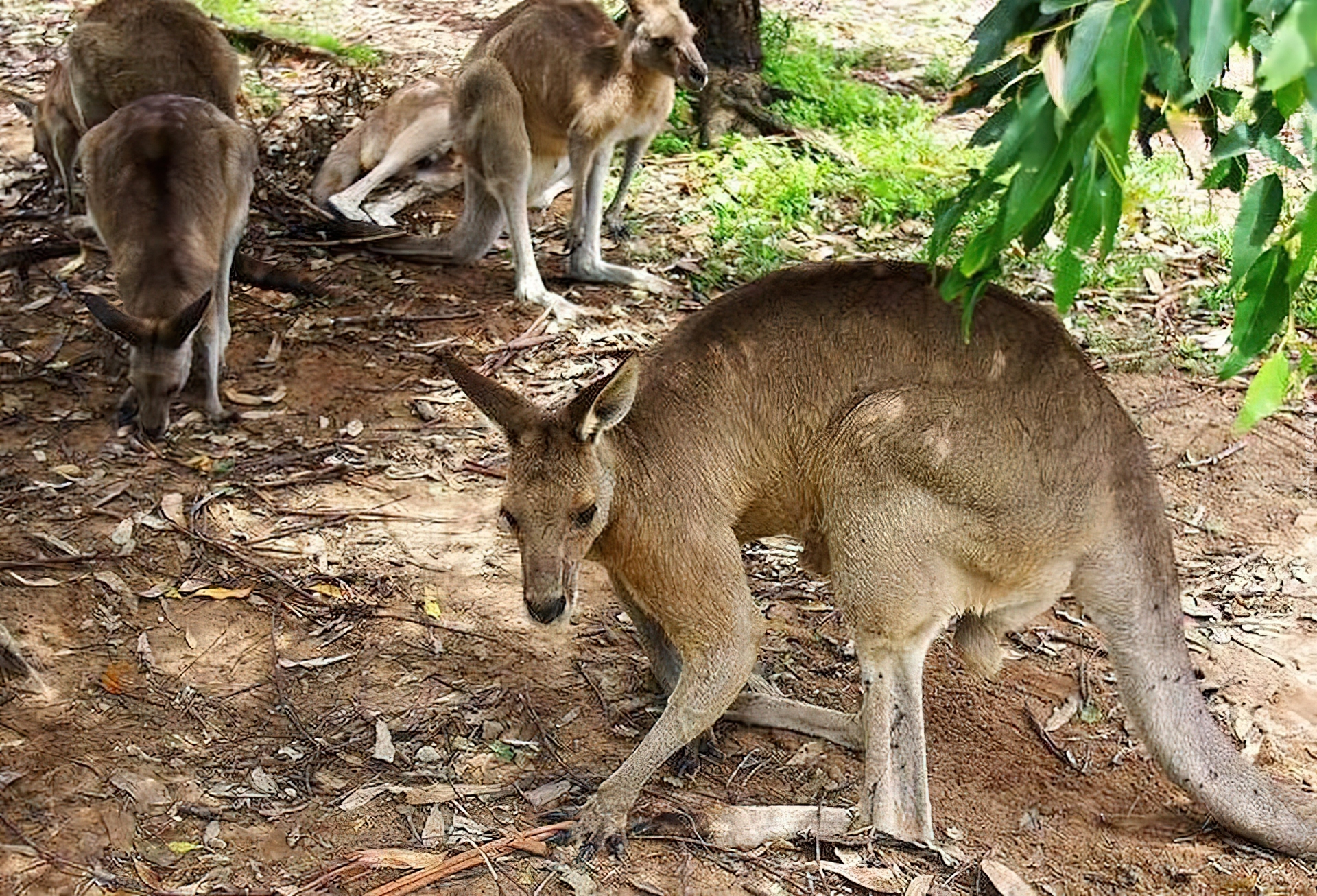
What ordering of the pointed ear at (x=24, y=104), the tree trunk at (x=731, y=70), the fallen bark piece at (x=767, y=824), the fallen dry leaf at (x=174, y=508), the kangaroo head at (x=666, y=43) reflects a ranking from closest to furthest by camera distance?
the fallen bark piece at (x=767, y=824) → the fallen dry leaf at (x=174, y=508) → the kangaroo head at (x=666, y=43) → the pointed ear at (x=24, y=104) → the tree trunk at (x=731, y=70)

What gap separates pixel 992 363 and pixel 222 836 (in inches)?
90.7

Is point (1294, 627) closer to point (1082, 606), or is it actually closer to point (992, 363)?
point (1082, 606)

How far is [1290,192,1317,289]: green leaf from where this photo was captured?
204cm

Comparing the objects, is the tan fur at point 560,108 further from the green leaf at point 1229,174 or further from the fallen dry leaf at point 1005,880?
the green leaf at point 1229,174

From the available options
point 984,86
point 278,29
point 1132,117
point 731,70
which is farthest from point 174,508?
point 278,29

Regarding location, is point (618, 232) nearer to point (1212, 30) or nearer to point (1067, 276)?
point (1067, 276)

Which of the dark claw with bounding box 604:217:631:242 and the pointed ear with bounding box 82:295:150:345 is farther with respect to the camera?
the dark claw with bounding box 604:217:631:242

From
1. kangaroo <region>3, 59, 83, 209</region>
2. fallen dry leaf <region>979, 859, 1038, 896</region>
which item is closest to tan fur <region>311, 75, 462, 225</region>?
kangaroo <region>3, 59, 83, 209</region>

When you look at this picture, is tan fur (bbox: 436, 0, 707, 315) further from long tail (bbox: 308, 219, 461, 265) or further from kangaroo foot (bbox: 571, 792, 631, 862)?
kangaroo foot (bbox: 571, 792, 631, 862)

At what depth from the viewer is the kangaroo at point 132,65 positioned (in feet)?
24.8

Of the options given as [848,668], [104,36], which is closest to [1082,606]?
[848,668]

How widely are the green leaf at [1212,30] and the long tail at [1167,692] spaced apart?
2.34m

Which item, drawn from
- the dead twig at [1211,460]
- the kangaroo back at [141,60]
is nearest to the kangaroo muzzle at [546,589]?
the dead twig at [1211,460]

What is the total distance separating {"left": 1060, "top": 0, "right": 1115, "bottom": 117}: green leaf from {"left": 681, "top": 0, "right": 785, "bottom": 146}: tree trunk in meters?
7.25
